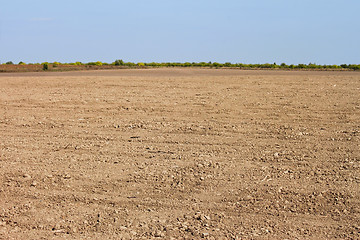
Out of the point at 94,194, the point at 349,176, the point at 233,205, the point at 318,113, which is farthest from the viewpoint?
the point at 318,113

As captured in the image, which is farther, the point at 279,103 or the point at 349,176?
the point at 279,103

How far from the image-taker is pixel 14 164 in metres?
5.79

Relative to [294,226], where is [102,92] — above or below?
above

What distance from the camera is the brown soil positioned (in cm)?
404

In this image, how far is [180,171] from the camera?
540 centimetres

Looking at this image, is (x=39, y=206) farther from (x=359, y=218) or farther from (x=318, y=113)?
(x=318, y=113)

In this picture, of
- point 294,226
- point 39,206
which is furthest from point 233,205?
point 39,206

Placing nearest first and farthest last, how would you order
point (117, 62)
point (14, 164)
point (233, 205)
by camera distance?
point (233, 205) → point (14, 164) → point (117, 62)

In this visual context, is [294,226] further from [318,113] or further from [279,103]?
[279,103]

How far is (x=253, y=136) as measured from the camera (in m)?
7.33

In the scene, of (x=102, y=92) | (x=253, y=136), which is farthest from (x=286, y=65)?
(x=253, y=136)

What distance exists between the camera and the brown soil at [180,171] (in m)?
4.04

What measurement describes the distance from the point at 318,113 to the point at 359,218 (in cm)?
557

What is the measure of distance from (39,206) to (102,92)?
8.59 meters
